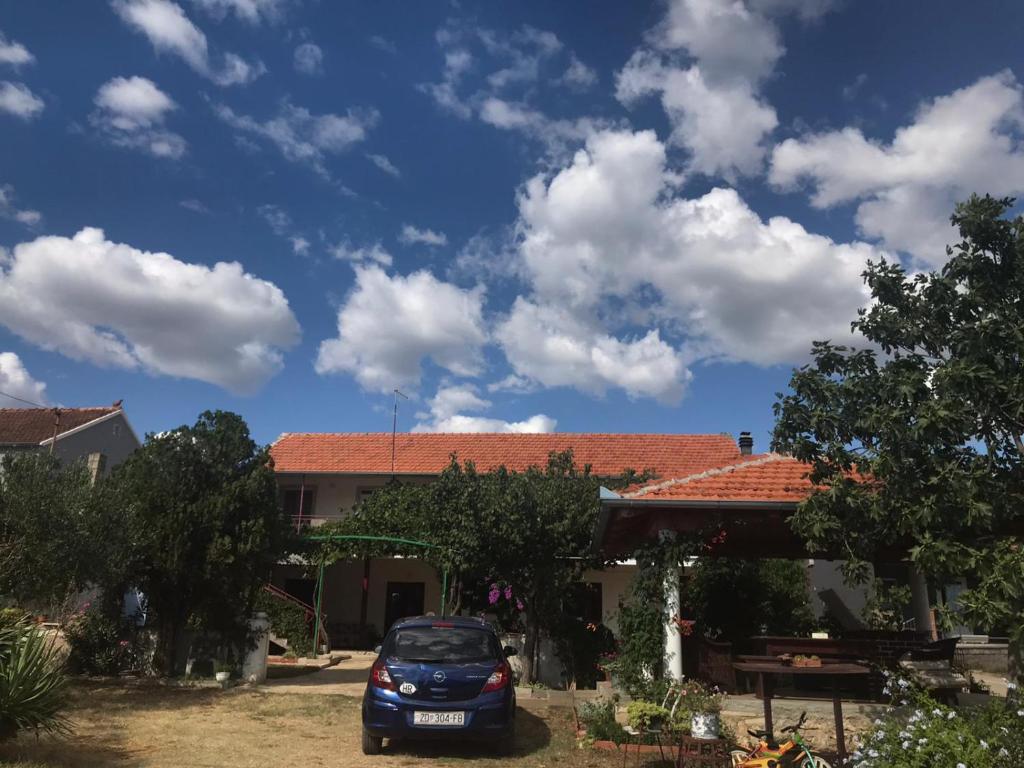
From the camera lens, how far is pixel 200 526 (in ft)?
43.8

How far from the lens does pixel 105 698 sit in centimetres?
1149

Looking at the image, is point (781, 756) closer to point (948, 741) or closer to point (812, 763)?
point (812, 763)

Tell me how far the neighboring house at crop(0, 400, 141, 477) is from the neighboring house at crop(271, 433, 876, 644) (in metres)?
6.20

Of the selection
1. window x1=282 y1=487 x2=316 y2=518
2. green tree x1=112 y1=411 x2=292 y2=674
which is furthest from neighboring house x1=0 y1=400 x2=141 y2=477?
green tree x1=112 y1=411 x2=292 y2=674

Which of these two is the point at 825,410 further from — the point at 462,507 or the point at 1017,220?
the point at 462,507

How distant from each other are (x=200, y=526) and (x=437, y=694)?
7266 mm

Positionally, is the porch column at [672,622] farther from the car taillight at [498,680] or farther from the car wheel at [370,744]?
the car wheel at [370,744]

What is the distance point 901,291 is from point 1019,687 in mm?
3926

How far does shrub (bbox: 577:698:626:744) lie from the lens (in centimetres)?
841

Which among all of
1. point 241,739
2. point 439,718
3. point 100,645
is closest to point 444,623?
point 439,718

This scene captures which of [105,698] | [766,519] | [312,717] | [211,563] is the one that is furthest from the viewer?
[211,563]

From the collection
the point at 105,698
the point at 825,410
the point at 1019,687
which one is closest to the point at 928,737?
the point at 1019,687

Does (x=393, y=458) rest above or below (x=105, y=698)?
above

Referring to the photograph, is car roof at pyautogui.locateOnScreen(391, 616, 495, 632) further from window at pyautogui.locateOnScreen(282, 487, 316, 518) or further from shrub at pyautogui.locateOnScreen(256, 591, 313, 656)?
window at pyautogui.locateOnScreen(282, 487, 316, 518)
